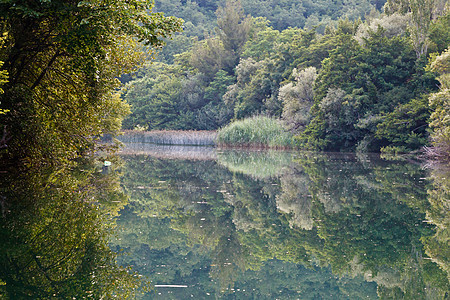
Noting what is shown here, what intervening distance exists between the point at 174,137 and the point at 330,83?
16.7 m

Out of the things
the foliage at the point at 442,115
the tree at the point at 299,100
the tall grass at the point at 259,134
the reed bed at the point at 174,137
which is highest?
the foliage at the point at 442,115

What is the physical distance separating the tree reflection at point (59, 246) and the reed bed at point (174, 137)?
95.3 feet

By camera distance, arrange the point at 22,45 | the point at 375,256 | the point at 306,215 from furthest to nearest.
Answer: the point at 22,45 → the point at 306,215 → the point at 375,256

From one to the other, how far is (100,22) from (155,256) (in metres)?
3.74

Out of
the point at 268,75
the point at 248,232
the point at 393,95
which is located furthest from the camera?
the point at 268,75

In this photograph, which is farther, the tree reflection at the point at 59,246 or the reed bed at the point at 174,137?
the reed bed at the point at 174,137

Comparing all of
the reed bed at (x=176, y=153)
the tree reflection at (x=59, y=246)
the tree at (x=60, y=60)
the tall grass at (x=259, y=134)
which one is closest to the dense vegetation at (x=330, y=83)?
the tall grass at (x=259, y=134)

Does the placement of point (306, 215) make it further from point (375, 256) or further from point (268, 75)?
point (268, 75)

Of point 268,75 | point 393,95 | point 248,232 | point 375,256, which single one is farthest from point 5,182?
point 268,75

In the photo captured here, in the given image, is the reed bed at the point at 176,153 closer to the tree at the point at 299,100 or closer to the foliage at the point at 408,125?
the tree at the point at 299,100

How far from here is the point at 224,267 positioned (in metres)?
3.91

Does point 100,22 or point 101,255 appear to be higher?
point 100,22

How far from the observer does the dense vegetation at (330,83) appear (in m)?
22.6

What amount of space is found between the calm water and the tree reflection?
0.22 meters
